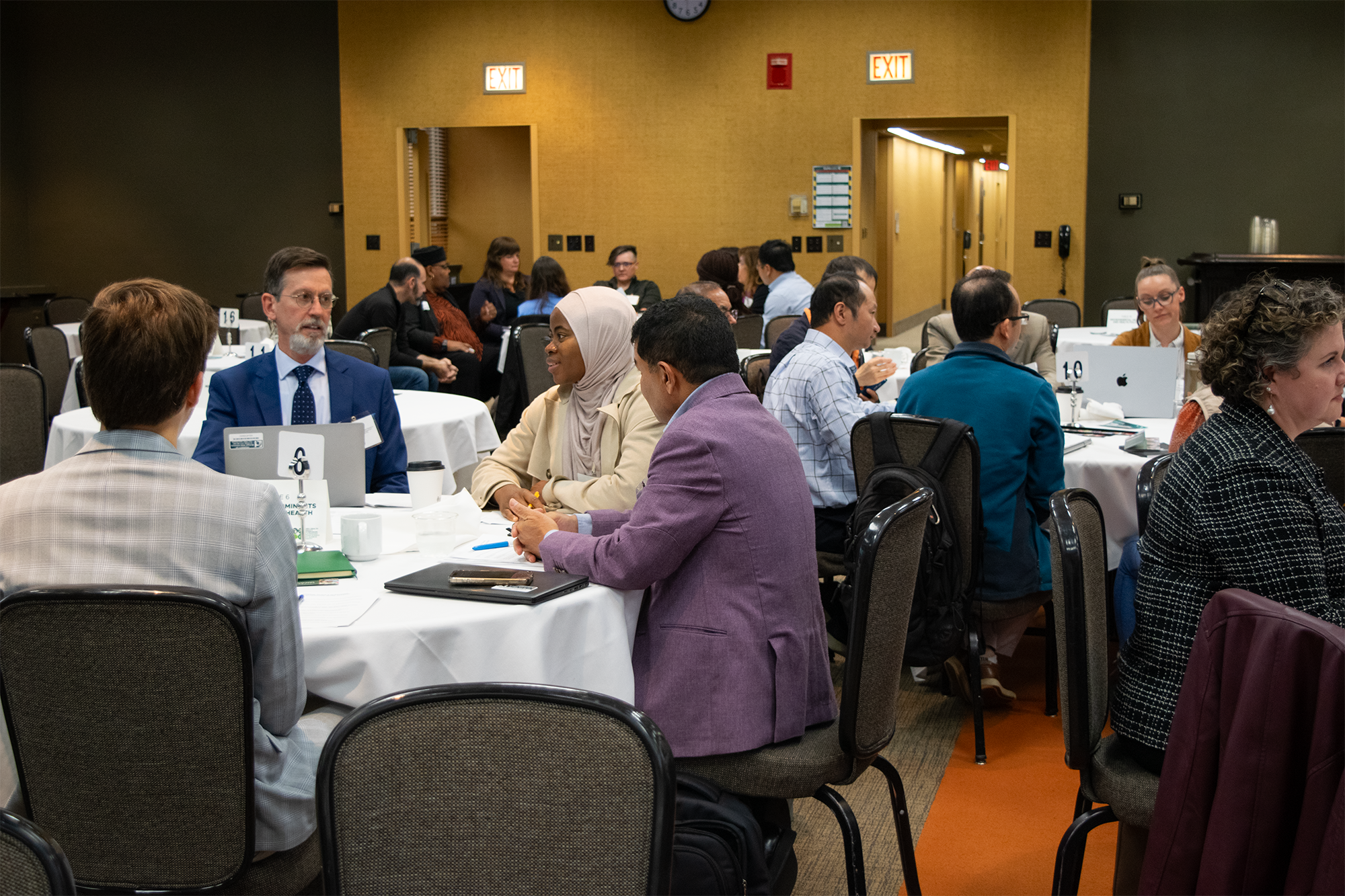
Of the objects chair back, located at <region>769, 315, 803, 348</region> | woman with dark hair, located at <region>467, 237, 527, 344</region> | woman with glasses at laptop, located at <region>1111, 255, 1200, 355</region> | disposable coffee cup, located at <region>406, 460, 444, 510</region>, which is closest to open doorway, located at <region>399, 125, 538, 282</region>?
woman with dark hair, located at <region>467, 237, 527, 344</region>

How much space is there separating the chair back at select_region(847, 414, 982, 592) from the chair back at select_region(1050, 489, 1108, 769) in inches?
43.4

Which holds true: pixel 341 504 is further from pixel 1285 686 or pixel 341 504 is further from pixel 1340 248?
pixel 1340 248

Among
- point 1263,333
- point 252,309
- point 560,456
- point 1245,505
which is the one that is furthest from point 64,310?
point 1245,505

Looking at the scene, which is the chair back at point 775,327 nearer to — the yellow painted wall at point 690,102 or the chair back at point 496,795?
the yellow painted wall at point 690,102

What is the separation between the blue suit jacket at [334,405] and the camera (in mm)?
3545

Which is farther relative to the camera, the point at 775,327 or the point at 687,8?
the point at 687,8

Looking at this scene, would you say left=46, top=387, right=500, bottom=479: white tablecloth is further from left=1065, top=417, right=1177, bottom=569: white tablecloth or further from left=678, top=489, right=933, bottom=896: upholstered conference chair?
→ left=678, top=489, right=933, bottom=896: upholstered conference chair

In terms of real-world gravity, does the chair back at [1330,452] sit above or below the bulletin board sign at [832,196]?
below

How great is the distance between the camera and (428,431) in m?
4.90

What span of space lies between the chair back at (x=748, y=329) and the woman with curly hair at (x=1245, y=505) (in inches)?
231

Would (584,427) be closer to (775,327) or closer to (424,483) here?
(424,483)

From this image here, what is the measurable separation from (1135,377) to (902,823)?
2.75 m

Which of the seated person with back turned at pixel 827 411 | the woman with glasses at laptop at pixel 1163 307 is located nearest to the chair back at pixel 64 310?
the seated person with back turned at pixel 827 411

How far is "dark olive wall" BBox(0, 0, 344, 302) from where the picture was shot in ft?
41.5
